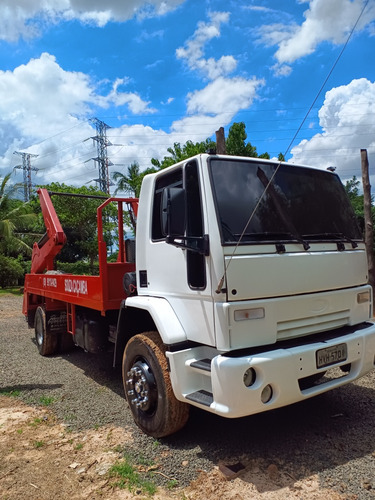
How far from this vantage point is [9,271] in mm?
22828

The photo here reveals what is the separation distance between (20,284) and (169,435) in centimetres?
2545

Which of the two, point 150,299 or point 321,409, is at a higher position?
point 150,299

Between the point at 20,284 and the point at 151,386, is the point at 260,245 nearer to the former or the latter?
the point at 151,386

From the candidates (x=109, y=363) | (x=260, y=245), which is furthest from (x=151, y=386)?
(x=109, y=363)

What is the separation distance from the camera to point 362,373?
3.45 metres

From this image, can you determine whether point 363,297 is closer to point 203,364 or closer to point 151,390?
point 203,364

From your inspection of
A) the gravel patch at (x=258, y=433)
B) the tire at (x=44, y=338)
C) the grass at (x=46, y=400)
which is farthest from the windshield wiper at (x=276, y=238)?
the tire at (x=44, y=338)

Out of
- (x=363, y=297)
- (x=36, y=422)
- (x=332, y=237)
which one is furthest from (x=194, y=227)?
(x=36, y=422)

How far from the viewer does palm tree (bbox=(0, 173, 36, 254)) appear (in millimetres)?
21484

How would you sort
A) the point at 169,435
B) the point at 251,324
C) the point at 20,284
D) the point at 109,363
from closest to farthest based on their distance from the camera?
1. the point at 251,324
2. the point at 169,435
3. the point at 109,363
4. the point at 20,284

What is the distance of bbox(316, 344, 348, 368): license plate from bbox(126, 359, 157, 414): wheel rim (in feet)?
4.56

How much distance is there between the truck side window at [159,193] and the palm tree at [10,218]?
64.7 feet

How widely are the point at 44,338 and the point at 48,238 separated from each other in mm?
1703

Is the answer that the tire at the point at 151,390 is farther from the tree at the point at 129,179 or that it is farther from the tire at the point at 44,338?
the tree at the point at 129,179
